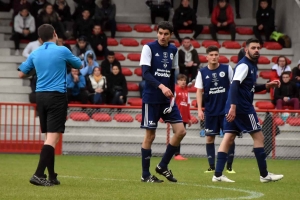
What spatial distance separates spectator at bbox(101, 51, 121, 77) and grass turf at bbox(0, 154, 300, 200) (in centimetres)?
519

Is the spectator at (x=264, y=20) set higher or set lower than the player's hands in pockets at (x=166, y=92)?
higher

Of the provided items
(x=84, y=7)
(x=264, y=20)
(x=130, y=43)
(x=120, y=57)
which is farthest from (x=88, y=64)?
(x=264, y=20)

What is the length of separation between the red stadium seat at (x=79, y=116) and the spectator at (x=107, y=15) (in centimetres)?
527

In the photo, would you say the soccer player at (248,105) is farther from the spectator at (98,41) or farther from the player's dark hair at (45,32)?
the spectator at (98,41)

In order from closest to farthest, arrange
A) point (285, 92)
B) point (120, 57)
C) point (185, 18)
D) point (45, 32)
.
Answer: point (45, 32) < point (285, 92) < point (120, 57) < point (185, 18)

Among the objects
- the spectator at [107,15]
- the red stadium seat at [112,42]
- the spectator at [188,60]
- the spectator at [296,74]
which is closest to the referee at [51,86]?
the spectator at [188,60]

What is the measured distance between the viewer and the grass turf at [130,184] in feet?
29.4

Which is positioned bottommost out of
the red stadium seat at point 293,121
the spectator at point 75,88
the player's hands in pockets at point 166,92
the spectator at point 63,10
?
the red stadium seat at point 293,121

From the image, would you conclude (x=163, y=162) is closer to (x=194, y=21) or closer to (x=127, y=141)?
(x=127, y=141)

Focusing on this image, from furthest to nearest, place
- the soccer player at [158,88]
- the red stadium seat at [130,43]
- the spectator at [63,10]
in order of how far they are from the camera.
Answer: the spectator at [63,10]
the red stadium seat at [130,43]
the soccer player at [158,88]

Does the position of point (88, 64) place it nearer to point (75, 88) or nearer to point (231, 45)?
point (75, 88)

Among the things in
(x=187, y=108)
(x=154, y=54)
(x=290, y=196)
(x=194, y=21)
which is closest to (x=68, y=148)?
(x=187, y=108)

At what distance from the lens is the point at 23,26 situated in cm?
2262

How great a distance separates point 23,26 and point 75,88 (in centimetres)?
358
